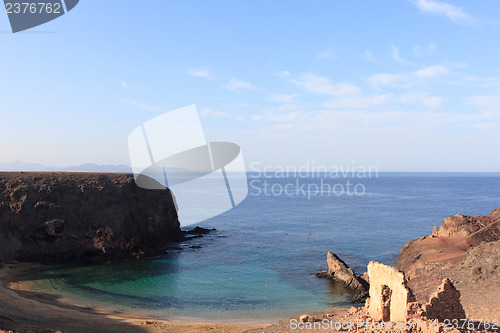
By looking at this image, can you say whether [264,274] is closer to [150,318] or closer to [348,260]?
[348,260]

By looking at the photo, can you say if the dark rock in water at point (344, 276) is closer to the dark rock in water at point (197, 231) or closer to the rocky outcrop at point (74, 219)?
the rocky outcrop at point (74, 219)

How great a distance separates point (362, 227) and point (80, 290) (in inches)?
2122

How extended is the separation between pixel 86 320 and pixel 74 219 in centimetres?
2312

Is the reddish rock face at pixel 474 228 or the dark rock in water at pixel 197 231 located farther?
the dark rock in water at pixel 197 231

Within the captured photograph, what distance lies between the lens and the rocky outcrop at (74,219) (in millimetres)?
41875

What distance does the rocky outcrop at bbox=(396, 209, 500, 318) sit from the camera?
2269 cm

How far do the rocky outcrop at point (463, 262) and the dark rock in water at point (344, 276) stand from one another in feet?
14.0

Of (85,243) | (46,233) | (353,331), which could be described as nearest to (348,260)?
(353,331)

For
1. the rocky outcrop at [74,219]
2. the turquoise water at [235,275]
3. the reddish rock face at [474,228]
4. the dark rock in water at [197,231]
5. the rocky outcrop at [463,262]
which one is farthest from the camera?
the dark rock in water at [197,231]

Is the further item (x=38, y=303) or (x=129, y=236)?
(x=129, y=236)

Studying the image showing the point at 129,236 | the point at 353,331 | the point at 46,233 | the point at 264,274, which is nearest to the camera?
the point at 353,331

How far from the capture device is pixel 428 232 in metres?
67.2

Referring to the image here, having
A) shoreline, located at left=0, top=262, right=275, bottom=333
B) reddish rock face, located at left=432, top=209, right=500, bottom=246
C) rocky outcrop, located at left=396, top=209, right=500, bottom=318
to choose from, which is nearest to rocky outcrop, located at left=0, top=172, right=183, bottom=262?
shoreline, located at left=0, top=262, right=275, bottom=333

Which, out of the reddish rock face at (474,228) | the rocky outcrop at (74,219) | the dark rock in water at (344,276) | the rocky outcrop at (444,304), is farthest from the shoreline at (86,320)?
the reddish rock face at (474,228)
